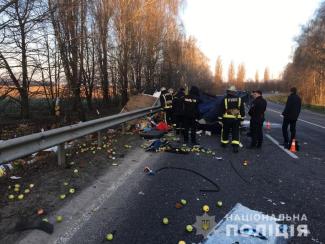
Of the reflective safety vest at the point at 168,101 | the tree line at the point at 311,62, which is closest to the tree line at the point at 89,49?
the reflective safety vest at the point at 168,101

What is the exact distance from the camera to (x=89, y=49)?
926 inches

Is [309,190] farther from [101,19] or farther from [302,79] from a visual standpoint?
[302,79]

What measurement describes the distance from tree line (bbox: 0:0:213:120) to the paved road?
5708mm

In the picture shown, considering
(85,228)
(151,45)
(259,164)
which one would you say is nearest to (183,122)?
(259,164)

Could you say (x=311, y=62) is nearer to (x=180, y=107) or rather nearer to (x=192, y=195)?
(x=180, y=107)

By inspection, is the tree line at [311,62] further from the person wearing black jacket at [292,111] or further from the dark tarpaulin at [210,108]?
the person wearing black jacket at [292,111]

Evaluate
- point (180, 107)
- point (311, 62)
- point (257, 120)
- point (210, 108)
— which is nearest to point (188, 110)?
point (180, 107)

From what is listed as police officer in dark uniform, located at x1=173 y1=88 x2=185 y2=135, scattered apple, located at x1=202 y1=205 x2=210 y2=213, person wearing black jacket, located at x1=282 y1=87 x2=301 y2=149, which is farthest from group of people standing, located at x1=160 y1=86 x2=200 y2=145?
scattered apple, located at x1=202 y1=205 x2=210 y2=213

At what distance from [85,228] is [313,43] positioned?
53.2 metres

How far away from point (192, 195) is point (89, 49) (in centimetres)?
2005

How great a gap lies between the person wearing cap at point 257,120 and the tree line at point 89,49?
6.46m

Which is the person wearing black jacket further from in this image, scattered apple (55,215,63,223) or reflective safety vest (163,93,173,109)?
scattered apple (55,215,63,223)

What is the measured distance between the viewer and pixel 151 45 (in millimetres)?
28719

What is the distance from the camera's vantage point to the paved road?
3.96 meters
